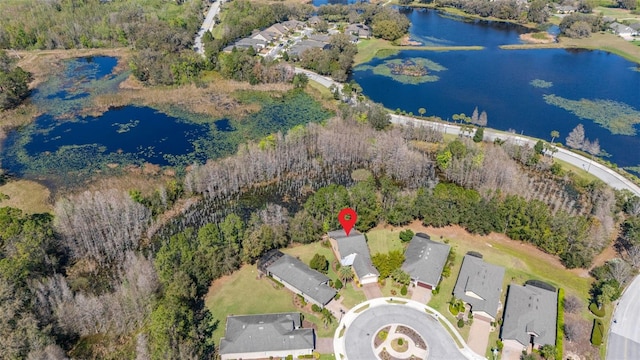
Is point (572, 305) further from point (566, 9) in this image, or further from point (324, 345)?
point (566, 9)

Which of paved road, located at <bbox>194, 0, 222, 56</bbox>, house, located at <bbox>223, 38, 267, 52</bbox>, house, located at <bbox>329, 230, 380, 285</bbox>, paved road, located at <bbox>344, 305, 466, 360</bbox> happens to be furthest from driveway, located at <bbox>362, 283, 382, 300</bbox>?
paved road, located at <bbox>194, 0, 222, 56</bbox>

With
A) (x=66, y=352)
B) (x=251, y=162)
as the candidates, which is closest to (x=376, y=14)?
(x=251, y=162)

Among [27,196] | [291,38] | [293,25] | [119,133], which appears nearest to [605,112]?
[291,38]

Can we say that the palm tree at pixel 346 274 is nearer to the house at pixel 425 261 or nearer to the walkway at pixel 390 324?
the walkway at pixel 390 324

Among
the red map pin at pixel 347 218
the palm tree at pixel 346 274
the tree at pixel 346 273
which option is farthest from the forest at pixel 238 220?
the tree at pixel 346 273

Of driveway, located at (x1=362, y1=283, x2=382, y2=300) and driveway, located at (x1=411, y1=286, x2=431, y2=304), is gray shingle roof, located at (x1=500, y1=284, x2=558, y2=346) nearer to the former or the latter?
driveway, located at (x1=411, y1=286, x2=431, y2=304)

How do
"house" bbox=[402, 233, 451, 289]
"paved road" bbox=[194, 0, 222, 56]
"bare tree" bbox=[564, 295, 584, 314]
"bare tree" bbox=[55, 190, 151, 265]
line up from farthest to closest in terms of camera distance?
"paved road" bbox=[194, 0, 222, 56], "bare tree" bbox=[55, 190, 151, 265], "house" bbox=[402, 233, 451, 289], "bare tree" bbox=[564, 295, 584, 314]
